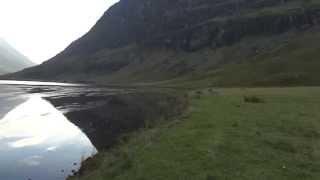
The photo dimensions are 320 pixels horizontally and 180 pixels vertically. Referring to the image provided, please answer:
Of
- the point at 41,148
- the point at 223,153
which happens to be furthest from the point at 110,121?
the point at 223,153

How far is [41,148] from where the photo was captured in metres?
46.1

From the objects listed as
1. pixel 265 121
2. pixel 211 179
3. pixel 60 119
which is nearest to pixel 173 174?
pixel 211 179

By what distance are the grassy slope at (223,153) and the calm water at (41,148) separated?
156 inches

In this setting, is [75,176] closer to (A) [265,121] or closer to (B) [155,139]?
(B) [155,139]

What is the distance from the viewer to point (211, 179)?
22.4m

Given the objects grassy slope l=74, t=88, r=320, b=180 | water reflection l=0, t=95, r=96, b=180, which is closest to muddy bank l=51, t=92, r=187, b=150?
water reflection l=0, t=95, r=96, b=180

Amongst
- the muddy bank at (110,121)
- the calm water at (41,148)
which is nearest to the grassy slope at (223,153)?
the calm water at (41,148)

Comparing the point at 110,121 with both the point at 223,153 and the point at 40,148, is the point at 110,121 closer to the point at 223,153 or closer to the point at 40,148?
the point at 40,148

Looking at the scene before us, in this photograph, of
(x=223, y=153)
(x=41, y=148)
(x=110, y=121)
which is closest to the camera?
(x=223, y=153)

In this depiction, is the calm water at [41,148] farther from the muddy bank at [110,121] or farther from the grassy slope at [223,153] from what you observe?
the grassy slope at [223,153]

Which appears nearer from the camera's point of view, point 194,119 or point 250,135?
point 250,135

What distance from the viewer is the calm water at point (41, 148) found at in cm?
3384

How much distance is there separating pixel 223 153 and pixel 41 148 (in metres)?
22.5

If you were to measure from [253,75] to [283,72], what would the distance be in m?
11.5
